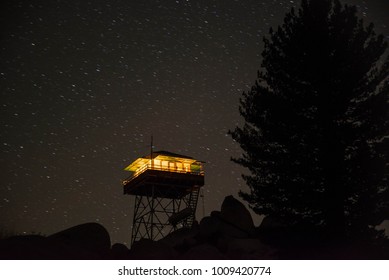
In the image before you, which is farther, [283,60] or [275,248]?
[283,60]

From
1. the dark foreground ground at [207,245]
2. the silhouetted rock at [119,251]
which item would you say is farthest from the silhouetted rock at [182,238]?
the silhouetted rock at [119,251]

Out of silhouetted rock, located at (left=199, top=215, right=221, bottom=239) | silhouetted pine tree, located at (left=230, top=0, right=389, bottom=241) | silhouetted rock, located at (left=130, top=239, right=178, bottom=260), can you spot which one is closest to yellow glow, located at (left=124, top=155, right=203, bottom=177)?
silhouetted rock, located at (left=199, top=215, right=221, bottom=239)

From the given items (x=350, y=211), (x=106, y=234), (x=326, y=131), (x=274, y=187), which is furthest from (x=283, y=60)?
(x=106, y=234)

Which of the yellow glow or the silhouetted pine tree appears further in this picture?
the yellow glow

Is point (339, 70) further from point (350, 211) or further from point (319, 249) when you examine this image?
point (319, 249)

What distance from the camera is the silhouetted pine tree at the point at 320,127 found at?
16.3 m

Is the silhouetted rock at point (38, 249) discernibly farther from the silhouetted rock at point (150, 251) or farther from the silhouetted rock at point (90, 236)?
the silhouetted rock at point (150, 251)

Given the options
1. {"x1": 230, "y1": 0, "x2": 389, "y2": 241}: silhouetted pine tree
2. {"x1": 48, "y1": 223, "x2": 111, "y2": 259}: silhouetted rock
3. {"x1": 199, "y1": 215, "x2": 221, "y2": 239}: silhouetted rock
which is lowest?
{"x1": 48, "y1": 223, "x2": 111, "y2": 259}: silhouetted rock

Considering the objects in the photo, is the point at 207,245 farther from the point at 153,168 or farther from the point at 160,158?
the point at 160,158

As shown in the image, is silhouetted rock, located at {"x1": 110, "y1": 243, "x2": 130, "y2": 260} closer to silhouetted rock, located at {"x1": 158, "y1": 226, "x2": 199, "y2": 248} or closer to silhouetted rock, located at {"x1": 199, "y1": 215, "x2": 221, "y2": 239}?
silhouetted rock, located at {"x1": 158, "y1": 226, "x2": 199, "y2": 248}

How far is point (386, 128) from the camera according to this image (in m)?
17.4

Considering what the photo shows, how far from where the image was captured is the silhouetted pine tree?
16.3m
